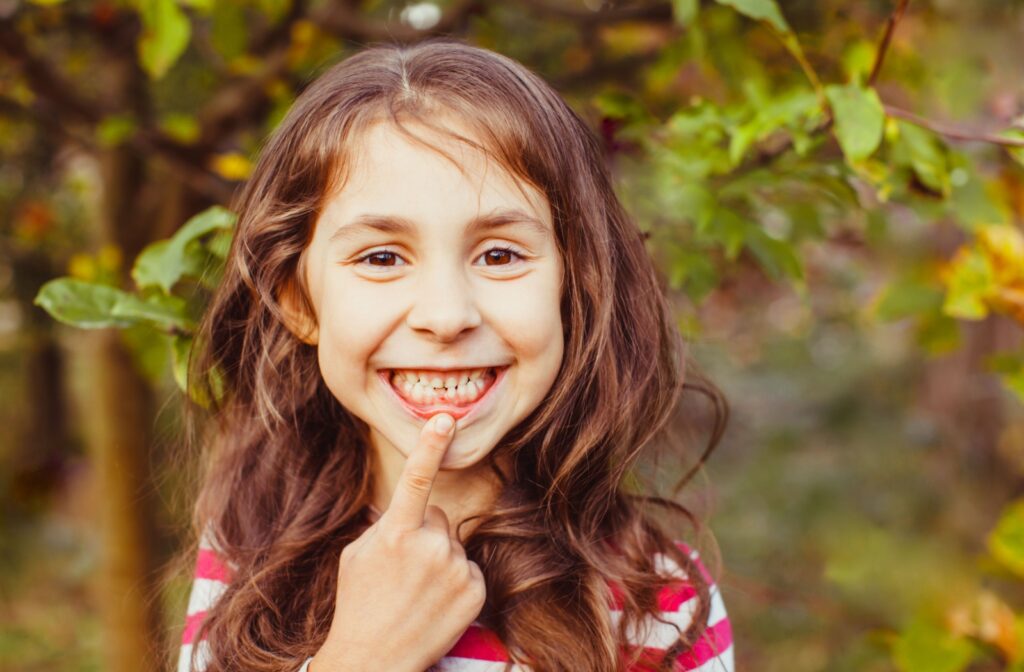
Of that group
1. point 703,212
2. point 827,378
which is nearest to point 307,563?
point 703,212

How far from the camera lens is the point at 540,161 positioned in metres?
1.20

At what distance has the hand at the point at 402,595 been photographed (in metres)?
1.14

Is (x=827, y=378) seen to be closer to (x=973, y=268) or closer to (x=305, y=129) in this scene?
(x=973, y=268)

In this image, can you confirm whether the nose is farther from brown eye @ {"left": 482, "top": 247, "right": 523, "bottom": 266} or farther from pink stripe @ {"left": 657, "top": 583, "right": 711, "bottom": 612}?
pink stripe @ {"left": 657, "top": 583, "right": 711, "bottom": 612}

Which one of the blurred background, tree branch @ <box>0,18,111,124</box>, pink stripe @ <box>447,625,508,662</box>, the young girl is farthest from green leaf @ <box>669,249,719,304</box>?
tree branch @ <box>0,18,111,124</box>

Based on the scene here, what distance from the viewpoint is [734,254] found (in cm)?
145

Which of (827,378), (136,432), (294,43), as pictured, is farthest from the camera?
(827,378)

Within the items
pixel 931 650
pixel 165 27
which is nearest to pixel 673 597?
pixel 931 650

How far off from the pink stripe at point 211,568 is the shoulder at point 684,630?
59 cm

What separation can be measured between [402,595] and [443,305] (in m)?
0.37

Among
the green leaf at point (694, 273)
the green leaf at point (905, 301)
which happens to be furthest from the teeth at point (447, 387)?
the green leaf at point (905, 301)

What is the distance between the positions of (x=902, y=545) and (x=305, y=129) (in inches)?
116

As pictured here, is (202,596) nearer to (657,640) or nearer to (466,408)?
(466,408)

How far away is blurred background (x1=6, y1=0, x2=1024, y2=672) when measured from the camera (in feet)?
4.93
